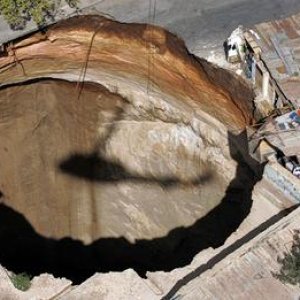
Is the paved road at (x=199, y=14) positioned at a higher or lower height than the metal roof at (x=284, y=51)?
higher

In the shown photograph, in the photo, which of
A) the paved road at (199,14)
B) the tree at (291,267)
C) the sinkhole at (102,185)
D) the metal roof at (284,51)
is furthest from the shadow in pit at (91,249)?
the tree at (291,267)

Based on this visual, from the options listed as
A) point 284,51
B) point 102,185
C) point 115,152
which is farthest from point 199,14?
point 102,185

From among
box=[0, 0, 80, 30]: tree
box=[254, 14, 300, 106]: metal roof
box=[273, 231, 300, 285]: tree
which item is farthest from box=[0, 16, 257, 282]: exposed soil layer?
box=[273, 231, 300, 285]: tree

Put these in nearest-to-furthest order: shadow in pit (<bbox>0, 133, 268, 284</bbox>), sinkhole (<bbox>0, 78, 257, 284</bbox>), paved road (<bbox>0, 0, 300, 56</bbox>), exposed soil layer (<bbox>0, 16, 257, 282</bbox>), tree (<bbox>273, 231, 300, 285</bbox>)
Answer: tree (<bbox>273, 231, 300, 285</bbox>) < exposed soil layer (<bbox>0, 16, 257, 282</bbox>) < paved road (<bbox>0, 0, 300, 56</bbox>) < sinkhole (<bbox>0, 78, 257, 284</bbox>) < shadow in pit (<bbox>0, 133, 268, 284</bbox>)

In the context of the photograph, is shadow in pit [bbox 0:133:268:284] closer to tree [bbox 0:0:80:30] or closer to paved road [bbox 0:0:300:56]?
tree [bbox 0:0:80:30]

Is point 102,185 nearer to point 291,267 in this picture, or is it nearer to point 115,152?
point 115,152

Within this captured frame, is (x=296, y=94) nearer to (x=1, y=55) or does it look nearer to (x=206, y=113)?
(x=206, y=113)

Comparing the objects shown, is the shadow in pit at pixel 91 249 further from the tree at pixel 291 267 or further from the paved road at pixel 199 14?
the tree at pixel 291 267
